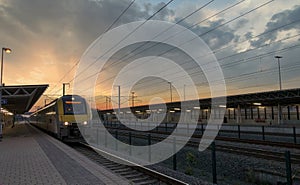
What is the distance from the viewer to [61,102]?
17.8 metres

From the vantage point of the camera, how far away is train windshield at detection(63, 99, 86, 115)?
692 inches

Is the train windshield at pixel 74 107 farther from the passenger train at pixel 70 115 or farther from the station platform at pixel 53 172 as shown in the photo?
the station platform at pixel 53 172

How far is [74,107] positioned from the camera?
1791 cm

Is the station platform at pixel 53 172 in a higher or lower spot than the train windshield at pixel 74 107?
lower

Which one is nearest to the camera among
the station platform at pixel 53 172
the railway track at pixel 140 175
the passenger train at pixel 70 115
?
the station platform at pixel 53 172

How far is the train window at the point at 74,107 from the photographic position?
1756 cm

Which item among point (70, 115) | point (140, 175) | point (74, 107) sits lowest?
point (140, 175)

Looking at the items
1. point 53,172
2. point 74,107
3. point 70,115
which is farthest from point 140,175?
point 74,107

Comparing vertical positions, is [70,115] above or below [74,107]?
below

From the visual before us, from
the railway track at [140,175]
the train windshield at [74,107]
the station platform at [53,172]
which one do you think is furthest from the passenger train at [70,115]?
the railway track at [140,175]

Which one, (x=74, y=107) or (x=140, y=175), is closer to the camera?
(x=140, y=175)

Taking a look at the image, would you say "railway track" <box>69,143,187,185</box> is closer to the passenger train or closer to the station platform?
the station platform

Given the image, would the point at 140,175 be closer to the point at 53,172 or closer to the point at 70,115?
the point at 53,172

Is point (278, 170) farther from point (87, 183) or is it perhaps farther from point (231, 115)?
point (231, 115)
